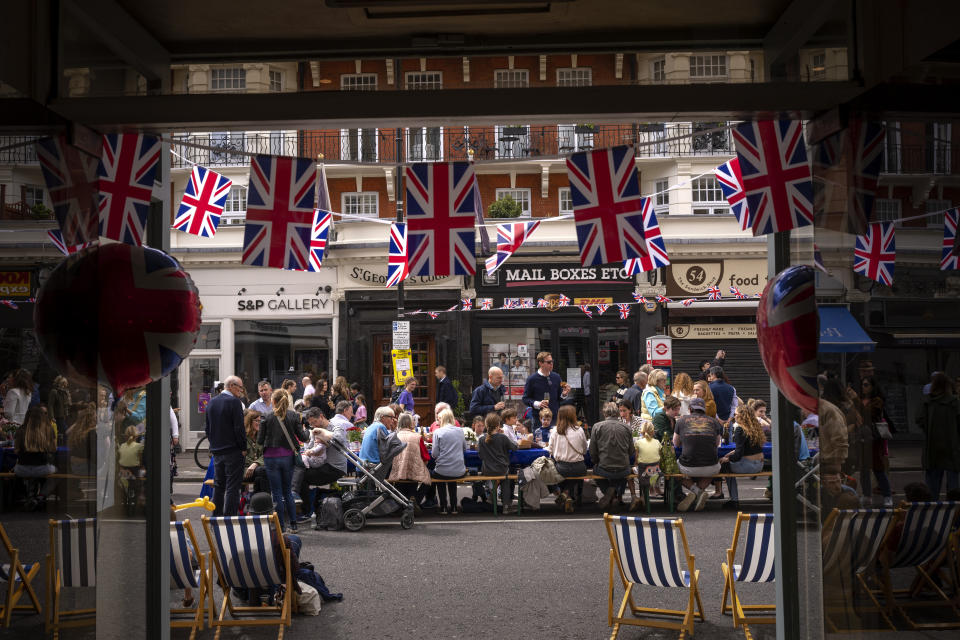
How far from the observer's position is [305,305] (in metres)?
23.2

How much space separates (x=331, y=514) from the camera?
1127cm

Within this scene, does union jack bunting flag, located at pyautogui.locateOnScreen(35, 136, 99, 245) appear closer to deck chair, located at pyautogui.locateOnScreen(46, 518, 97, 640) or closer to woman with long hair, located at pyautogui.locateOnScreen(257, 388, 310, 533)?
deck chair, located at pyautogui.locateOnScreen(46, 518, 97, 640)

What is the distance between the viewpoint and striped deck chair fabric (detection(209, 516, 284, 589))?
6.55 m

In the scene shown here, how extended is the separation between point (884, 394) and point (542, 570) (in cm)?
592

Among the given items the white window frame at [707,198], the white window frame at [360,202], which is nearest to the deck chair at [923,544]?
the white window frame at [707,198]

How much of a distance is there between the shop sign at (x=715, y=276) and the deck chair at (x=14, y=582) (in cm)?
2017

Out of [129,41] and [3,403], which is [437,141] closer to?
[129,41]

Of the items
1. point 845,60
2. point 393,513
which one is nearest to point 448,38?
point 845,60

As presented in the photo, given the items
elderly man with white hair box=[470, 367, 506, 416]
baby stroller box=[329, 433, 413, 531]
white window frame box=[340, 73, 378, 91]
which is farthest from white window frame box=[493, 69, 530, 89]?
elderly man with white hair box=[470, 367, 506, 416]

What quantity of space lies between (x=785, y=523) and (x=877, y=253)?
75.7 inches

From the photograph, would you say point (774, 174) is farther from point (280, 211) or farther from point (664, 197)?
point (664, 197)

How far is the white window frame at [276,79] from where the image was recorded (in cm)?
431

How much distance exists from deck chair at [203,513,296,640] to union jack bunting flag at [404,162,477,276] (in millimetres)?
2231

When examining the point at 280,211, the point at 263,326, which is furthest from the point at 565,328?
the point at 280,211
